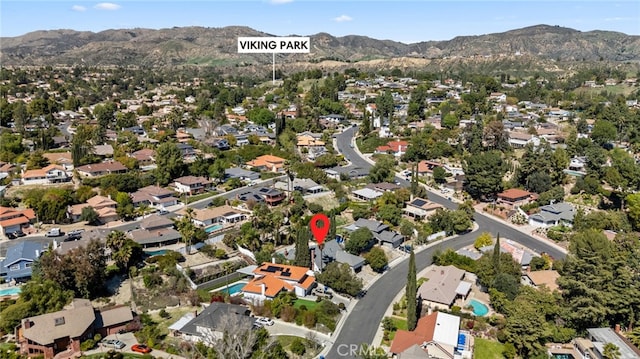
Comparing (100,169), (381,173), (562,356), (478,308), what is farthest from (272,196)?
(562,356)

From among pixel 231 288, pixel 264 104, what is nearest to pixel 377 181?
pixel 231 288

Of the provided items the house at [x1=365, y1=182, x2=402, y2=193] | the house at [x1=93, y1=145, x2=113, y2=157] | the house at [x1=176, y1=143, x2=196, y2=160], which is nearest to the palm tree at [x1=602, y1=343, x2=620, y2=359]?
the house at [x1=365, y1=182, x2=402, y2=193]

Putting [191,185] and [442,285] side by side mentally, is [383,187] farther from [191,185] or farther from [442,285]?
[442,285]

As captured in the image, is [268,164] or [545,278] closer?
[545,278]

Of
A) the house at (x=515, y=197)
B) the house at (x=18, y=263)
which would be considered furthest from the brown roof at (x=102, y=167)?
the house at (x=515, y=197)

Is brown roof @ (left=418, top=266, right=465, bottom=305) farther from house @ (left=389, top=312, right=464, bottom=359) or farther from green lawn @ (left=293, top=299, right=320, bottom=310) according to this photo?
green lawn @ (left=293, top=299, right=320, bottom=310)

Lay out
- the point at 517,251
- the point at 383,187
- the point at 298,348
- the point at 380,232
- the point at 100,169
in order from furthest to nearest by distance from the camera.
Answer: the point at 100,169
the point at 383,187
the point at 380,232
the point at 517,251
the point at 298,348
